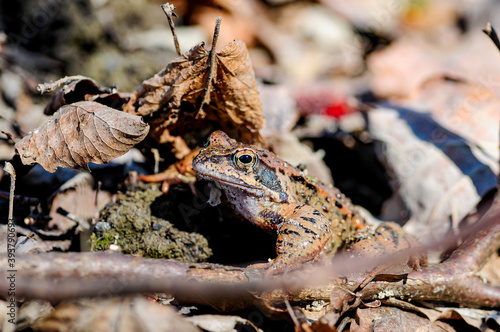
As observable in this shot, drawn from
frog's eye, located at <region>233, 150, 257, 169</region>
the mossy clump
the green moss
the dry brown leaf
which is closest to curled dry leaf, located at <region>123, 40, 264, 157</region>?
the dry brown leaf

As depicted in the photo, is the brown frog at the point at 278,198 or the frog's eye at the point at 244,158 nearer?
the brown frog at the point at 278,198

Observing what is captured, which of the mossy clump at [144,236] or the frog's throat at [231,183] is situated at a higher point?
the frog's throat at [231,183]

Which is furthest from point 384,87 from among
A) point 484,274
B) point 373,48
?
point 484,274

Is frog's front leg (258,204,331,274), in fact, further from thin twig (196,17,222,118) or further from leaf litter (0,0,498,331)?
thin twig (196,17,222,118)

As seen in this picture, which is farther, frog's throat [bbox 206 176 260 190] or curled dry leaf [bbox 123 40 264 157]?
curled dry leaf [bbox 123 40 264 157]

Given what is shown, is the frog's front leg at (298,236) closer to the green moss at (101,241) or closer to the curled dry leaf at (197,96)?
the curled dry leaf at (197,96)

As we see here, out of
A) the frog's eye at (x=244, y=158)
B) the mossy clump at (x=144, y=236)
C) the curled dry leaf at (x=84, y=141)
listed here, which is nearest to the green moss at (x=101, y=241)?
the mossy clump at (x=144, y=236)
